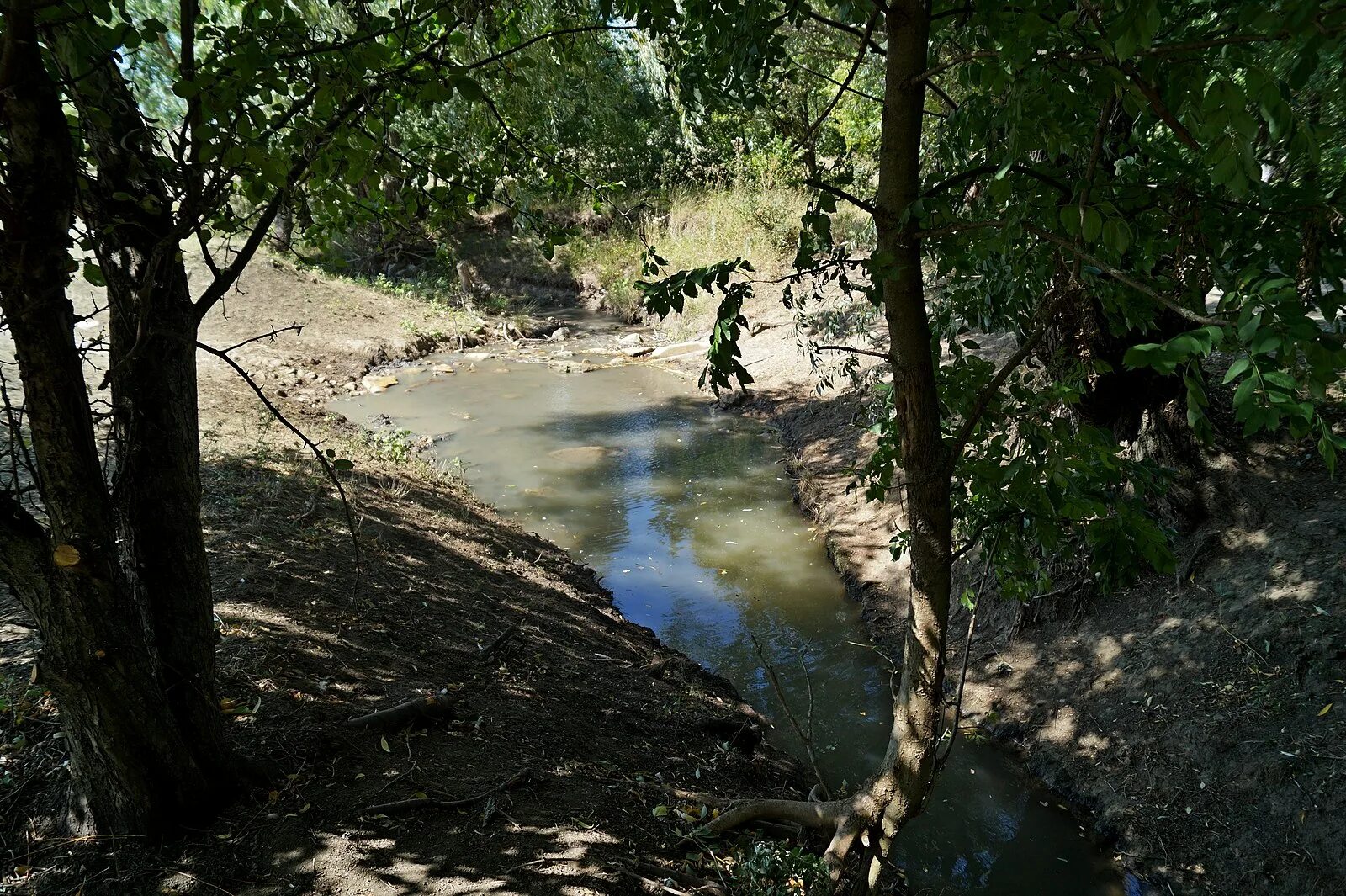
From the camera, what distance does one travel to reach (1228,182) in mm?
1249

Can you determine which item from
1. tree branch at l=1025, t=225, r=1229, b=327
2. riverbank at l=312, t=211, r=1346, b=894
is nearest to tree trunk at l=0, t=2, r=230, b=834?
tree branch at l=1025, t=225, r=1229, b=327

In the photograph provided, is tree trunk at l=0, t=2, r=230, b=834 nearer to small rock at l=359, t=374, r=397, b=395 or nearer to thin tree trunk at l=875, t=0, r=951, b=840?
thin tree trunk at l=875, t=0, r=951, b=840

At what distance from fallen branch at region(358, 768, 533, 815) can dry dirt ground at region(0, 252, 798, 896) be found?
0.01 m

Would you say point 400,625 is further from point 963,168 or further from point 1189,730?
point 1189,730

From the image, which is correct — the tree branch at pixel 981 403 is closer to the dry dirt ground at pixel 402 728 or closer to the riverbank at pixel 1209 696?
the dry dirt ground at pixel 402 728

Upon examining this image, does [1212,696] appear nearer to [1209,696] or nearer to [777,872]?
[1209,696]

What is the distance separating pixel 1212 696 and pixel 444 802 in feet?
13.2

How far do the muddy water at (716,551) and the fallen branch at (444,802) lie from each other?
1574 millimetres

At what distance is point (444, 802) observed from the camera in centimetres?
292

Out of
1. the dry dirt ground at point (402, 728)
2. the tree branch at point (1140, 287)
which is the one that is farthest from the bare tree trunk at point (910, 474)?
the dry dirt ground at point (402, 728)

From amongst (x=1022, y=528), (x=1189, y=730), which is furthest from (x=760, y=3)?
(x=1189, y=730)

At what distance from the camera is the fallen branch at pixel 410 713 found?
327 centimetres

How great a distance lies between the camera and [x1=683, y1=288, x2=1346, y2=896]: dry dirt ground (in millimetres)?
3715

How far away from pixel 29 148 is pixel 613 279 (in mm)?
20055
